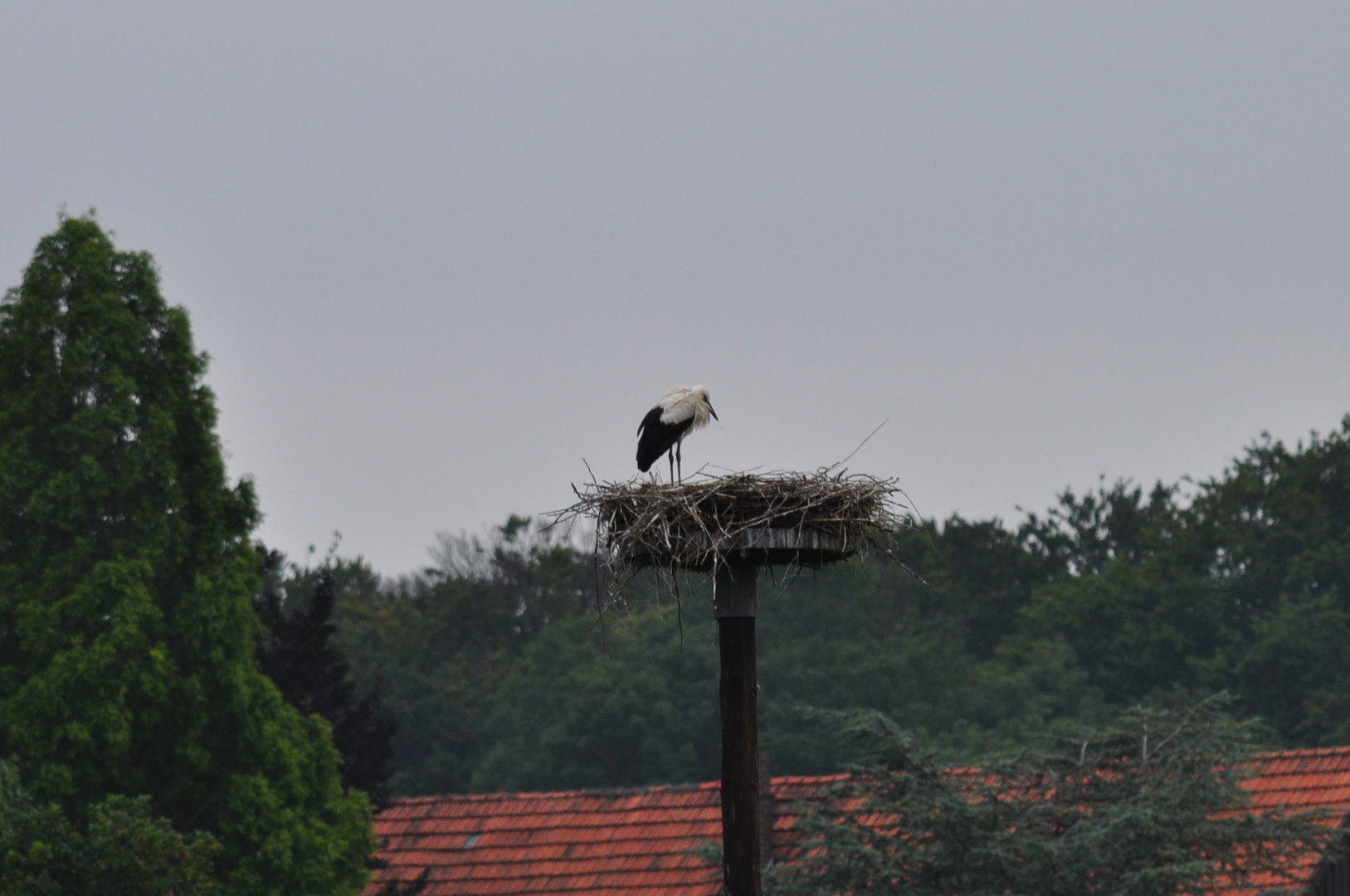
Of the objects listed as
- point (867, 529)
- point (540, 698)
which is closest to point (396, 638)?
point (540, 698)

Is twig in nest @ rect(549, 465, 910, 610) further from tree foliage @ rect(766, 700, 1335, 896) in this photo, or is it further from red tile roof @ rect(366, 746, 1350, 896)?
red tile roof @ rect(366, 746, 1350, 896)

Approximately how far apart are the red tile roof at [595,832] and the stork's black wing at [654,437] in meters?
8.72

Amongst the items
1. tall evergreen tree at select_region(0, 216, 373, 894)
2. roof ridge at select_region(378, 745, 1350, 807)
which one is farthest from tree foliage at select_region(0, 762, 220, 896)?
roof ridge at select_region(378, 745, 1350, 807)

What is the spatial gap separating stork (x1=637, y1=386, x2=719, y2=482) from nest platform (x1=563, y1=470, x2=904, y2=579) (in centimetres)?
174

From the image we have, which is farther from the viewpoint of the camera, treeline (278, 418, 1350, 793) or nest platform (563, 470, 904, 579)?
treeline (278, 418, 1350, 793)

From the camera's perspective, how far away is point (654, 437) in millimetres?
13953

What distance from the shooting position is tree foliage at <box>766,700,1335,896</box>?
62.8ft

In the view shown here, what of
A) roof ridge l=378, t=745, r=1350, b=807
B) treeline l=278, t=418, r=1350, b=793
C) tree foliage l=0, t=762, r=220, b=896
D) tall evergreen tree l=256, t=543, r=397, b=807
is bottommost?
tree foliage l=0, t=762, r=220, b=896

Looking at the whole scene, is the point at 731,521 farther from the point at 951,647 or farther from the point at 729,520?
the point at 951,647

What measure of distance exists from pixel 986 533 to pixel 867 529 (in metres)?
53.0

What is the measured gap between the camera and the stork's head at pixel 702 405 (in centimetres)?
1420

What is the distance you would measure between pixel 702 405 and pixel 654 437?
1.59 ft

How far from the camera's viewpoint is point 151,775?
2133 centimetres

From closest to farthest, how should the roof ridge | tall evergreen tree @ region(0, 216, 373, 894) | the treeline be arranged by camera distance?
tall evergreen tree @ region(0, 216, 373, 894)
the roof ridge
the treeline
